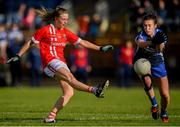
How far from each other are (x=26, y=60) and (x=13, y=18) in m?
2.09

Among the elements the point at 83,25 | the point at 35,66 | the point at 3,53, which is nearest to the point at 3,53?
the point at 3,53

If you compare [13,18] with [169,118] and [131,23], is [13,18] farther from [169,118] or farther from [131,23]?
[169,118]

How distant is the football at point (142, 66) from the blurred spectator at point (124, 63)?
15.3 meters

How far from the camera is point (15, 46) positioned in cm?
2794

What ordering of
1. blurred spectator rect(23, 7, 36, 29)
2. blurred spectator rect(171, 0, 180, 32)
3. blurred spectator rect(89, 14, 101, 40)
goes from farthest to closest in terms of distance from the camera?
blurred spectator rect(89, 14, 101, 40) < blurred spectator rect(23, 7, 36, 29) < blurred spectator rect(171, 0, 180, 32)

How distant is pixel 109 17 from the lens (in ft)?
103

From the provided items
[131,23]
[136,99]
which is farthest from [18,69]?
[136,99]

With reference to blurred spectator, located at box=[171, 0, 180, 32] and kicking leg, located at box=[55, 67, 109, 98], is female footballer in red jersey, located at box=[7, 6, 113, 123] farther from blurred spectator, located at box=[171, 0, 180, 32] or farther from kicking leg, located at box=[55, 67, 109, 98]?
blurred spectator, located at box=[171, 0, 180, 32]

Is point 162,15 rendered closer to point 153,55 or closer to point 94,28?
point 94,28

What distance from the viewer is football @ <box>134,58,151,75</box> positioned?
484 inches

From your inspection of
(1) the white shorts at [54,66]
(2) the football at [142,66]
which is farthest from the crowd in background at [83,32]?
(1) the white shorts at [54,66]

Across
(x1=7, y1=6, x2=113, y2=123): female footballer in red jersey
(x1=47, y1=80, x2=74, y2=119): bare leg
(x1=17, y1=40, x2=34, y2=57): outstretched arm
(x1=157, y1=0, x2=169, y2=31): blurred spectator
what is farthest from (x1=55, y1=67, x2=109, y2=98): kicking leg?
(x1=157, y1=0, x2=169, y2=31): blurred spectator

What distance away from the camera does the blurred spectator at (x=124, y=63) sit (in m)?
28.0

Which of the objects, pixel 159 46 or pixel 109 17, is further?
pixel 109 17
